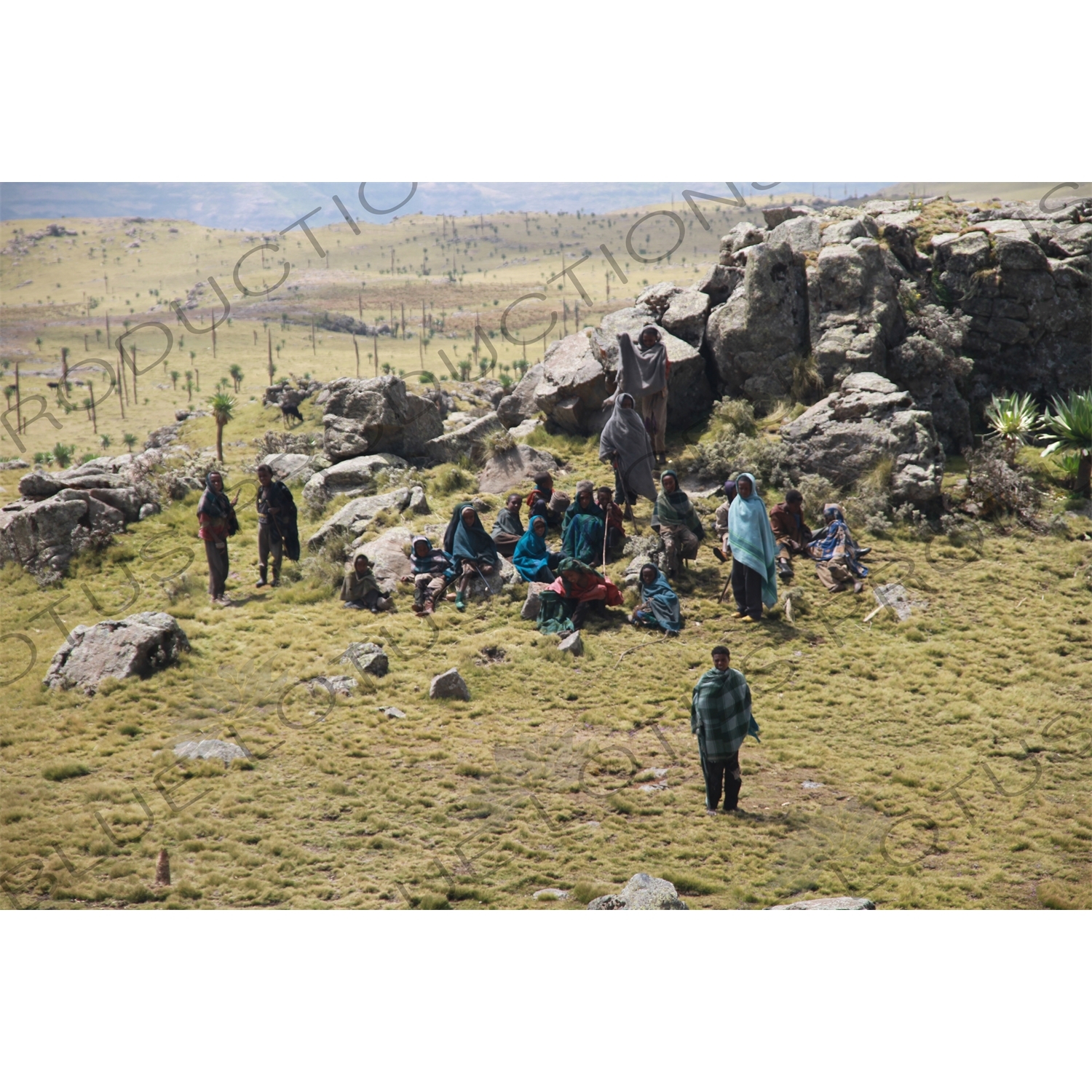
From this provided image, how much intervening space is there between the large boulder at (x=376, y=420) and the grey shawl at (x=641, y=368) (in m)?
4.67

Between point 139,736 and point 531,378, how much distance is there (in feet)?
39.0

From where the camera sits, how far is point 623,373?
1534 cm

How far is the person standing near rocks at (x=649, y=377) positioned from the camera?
49.6ft

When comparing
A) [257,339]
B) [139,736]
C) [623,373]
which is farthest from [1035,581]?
[257,339]

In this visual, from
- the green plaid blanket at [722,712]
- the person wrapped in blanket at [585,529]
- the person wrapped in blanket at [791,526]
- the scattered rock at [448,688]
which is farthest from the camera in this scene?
the person wrapped in blanket at [791,526]

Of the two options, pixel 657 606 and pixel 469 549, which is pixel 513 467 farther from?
pixel 657 606

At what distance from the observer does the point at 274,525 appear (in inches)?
538

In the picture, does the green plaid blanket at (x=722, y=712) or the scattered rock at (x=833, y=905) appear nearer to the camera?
the scattered rock at (x=833, y=905)

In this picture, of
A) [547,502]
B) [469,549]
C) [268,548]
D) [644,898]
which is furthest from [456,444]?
[644,898]

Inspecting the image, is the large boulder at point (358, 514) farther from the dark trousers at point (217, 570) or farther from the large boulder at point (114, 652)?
the large boulder at point (114, 652)

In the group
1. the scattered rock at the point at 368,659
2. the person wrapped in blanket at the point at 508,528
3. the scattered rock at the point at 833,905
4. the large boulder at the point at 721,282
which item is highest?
the large boulder at the point at 721,282

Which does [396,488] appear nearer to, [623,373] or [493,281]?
[623,373]

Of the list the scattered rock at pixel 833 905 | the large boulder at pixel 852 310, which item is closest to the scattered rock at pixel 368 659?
the scattered rock at pixel 833 905

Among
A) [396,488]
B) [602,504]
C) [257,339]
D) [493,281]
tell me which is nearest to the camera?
[602,504]
